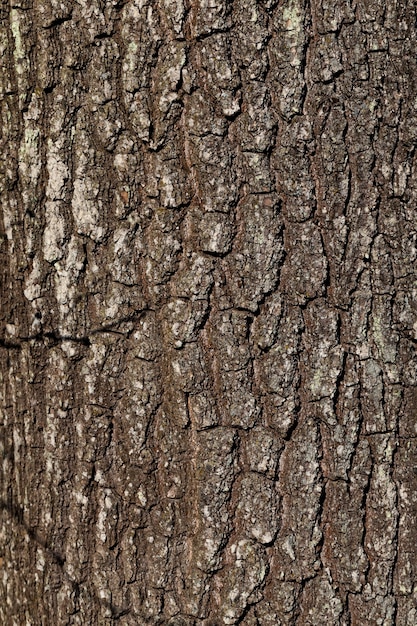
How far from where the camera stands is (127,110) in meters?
1.81

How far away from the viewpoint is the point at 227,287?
5.97 feet

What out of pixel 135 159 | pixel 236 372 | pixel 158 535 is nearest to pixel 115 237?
pixel 135 159

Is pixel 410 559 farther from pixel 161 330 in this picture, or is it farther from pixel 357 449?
pixel 161 330

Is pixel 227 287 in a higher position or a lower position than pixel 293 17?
lower

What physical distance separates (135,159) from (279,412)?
27.3 inches

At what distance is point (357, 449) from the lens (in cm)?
183

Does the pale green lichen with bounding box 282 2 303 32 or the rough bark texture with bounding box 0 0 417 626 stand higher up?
the pale green lichen with bounding box 282 2 303 32

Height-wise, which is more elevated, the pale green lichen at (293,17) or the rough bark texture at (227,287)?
the pale green lichen at (293,17)

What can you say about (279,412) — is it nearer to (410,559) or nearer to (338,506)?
(338,506)

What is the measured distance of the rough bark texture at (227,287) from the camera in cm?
177

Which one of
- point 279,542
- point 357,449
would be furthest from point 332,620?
A: point 357,449

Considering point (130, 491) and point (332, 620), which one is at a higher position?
point (130, 491)

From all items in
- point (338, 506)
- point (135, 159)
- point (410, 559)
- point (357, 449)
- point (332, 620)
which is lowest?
point (332, 620)

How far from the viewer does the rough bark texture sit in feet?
5.82
